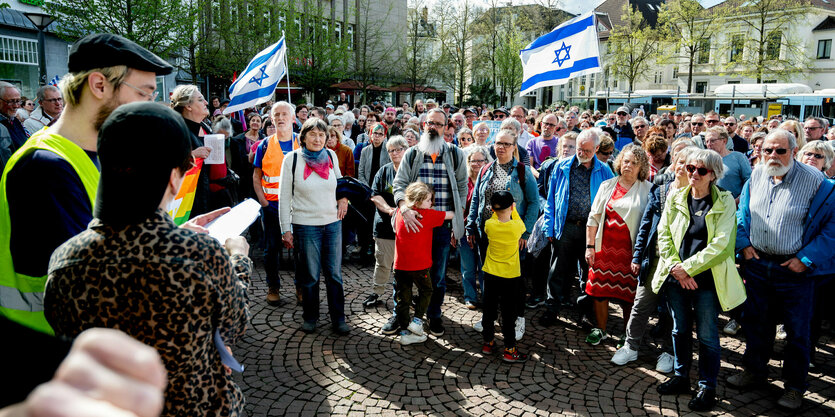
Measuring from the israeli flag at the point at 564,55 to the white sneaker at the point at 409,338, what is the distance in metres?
4.12

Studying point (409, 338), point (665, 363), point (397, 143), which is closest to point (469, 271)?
point (409, 338)

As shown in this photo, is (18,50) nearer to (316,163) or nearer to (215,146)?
(215,146)

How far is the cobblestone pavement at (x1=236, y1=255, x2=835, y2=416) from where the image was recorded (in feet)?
13.5

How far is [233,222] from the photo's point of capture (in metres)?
2.44

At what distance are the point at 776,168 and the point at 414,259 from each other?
3.15 m

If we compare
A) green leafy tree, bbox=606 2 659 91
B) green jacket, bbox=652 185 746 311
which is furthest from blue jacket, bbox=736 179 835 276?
green leafy tree, bbox=606 2 659 91

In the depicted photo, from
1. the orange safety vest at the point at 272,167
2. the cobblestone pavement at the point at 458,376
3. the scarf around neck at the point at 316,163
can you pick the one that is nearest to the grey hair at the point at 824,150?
the cobblestone pavement at the point at 458,376

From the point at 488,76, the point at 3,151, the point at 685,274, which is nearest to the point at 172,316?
the point at 685,274

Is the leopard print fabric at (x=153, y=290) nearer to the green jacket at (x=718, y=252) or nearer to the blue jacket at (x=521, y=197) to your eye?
the green jacket at (x=718, y=252)

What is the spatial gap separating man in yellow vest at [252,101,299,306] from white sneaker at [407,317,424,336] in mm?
1813

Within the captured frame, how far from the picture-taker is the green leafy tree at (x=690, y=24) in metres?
37.8

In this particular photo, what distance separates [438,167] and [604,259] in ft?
6.17

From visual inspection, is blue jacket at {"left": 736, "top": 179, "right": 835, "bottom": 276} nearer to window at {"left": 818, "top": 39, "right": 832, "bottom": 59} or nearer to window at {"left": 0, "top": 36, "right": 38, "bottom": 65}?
window at {"left": 0, "top": 36, "right": 38, "bottom": 65}

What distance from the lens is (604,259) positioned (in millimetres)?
5180
